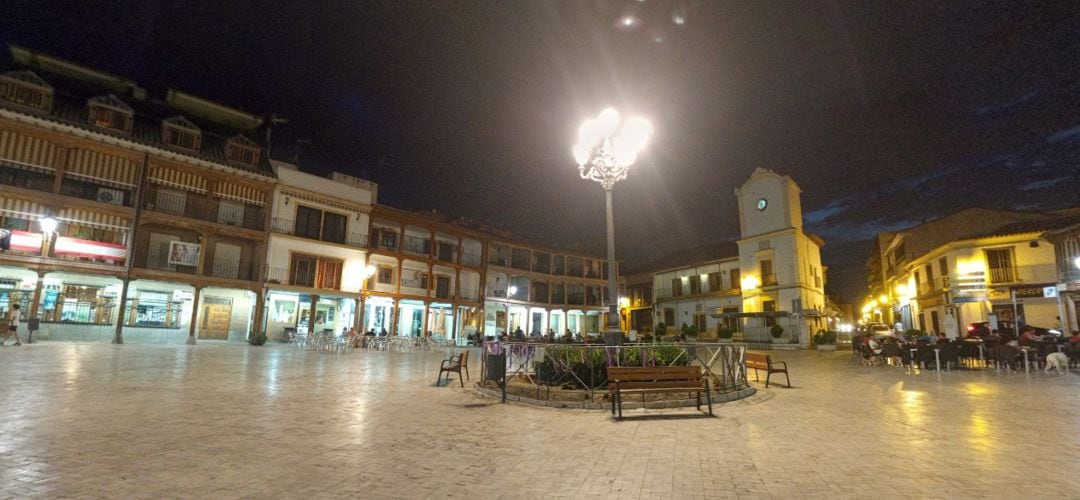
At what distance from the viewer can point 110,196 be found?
22203 mm

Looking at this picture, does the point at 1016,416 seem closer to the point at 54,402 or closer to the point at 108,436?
the point at 108,436

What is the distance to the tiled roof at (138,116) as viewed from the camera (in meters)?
21.4

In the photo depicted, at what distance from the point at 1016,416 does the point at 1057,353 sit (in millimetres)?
9516

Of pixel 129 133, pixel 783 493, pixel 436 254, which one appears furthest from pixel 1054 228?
pixel 129 133

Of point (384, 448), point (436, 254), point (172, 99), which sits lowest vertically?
point (384, 448)

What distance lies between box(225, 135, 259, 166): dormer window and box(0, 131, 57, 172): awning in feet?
22.1

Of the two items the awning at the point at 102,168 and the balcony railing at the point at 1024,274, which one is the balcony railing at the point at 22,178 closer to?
the awning at the point at 102,168

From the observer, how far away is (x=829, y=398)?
28.9 feet

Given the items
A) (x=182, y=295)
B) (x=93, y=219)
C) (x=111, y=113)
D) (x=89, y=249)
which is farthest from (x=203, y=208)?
(x=111, y=113)

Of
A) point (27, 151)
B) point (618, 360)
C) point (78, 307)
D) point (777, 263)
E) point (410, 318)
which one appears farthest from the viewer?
point (777, 263)

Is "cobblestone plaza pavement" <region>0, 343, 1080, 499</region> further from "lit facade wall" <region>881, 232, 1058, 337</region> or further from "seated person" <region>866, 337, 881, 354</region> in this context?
"lit facade wall" <region>881, 232, 1058, 337</region>

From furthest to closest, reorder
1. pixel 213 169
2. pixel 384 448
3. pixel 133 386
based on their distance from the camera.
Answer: pixel 213 169 → pixel 133 386 → pixel 384 448

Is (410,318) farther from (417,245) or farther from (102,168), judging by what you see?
(102,168)

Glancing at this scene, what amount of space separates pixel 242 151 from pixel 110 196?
20.3 feet
